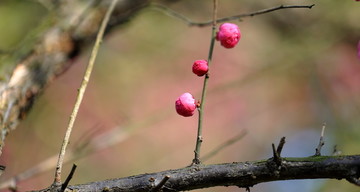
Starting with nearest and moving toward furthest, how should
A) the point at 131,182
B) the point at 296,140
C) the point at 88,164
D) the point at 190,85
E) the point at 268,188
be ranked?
the point at 131,182 < the point at 88,164 < the point at 268,188 < the point at 296,140 < the point at 190,85

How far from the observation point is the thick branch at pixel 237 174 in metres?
0.87

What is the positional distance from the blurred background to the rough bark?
1.69 ft

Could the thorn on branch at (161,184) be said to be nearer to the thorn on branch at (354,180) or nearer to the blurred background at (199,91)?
the thorn on branch at (354,180)

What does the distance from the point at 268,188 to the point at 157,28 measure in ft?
3.85

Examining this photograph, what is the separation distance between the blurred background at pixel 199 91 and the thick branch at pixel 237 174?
131cm

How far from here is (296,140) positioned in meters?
3.36

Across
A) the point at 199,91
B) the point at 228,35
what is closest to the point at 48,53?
the point at 228,35

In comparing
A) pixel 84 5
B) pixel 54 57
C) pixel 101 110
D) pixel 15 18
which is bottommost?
pixel 54 57

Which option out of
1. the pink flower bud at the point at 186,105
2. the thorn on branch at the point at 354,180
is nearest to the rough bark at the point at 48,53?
the pink flower bud at the point at 186,105

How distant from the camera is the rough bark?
4.80 feet

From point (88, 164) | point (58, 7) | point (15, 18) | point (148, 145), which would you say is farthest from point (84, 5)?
point (148, 145)

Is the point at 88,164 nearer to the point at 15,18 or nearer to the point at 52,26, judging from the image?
the point at 15,18

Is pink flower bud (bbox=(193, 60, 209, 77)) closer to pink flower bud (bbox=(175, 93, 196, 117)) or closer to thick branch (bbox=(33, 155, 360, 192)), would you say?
pink flower bud (bbox=(175, 93, 196, 117))

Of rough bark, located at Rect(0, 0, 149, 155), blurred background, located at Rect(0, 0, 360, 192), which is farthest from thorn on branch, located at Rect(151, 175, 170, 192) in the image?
blurred background, located at Rect(0, 0, 360, 192)
